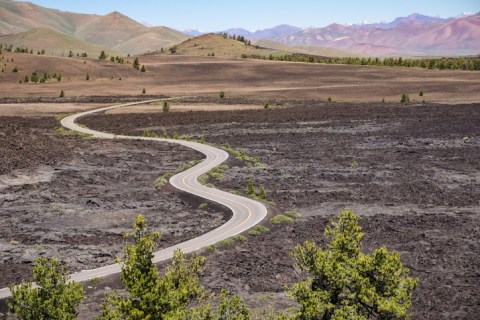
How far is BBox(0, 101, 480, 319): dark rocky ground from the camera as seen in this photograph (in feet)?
128

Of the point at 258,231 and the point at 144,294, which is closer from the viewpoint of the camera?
the point at 144,294

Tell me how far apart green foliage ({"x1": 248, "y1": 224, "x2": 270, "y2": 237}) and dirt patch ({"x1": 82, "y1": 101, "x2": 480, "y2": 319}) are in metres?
0.70

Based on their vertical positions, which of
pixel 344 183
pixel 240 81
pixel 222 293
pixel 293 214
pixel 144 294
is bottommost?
pixel 293 214

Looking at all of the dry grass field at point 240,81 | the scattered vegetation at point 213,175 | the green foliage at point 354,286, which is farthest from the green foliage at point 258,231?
the dry grass field at point 240,81

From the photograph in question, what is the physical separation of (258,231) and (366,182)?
70.1ft

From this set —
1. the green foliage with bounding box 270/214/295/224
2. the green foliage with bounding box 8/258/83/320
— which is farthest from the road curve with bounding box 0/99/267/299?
the green foliage with bounding box 8/258/83/320

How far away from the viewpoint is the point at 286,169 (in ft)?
230

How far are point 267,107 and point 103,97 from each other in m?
42.0

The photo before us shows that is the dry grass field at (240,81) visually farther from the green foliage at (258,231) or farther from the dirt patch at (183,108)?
the green foliage at (258,231)

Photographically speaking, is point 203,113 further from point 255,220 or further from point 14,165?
point 255,220

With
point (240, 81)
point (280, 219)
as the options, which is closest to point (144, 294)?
point (280, 219)

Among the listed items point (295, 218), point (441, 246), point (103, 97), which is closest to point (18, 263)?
point (295, 218)

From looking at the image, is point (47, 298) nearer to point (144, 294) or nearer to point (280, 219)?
point (144, 294)

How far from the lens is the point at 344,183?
207ft
